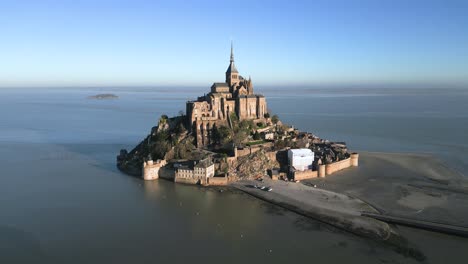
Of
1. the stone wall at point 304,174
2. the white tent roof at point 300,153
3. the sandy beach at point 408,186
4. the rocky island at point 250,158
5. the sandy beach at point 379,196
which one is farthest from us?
the white tent roof at point 300,153

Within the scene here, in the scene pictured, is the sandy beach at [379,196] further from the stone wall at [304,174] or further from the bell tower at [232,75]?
the bell tower at [232,75]

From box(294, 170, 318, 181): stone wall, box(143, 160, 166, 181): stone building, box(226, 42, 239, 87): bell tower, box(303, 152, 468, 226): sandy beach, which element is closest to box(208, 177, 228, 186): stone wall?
box(143, 160, 166, 181): stone building

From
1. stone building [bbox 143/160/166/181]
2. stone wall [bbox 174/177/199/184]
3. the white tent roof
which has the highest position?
the white tent roof

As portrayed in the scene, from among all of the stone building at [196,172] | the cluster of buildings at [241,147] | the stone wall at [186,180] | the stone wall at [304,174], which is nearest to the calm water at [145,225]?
the stone wall at [186,180]

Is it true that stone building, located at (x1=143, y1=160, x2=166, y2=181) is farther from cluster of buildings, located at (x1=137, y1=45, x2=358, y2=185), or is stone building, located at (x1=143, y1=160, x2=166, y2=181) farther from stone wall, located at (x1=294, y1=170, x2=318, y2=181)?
stone wall, located at (x1=294, y1=170, x2=318, y2=181)

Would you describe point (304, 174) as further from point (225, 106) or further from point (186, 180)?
point (225, 106)

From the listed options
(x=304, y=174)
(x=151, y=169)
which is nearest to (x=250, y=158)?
(x=304, y=174)

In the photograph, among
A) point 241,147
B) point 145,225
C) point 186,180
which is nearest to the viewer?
point 145,225
